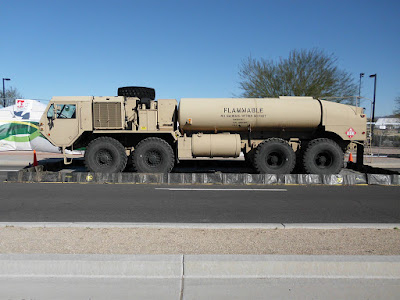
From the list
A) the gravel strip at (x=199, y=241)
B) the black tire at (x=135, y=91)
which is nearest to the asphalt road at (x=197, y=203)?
the gravel strip at (x=199, y=241)

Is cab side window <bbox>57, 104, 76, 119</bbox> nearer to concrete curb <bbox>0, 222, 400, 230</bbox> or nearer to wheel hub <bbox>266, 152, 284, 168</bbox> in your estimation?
concrete curb <bbox>0, 222, 400, 230</bbox>

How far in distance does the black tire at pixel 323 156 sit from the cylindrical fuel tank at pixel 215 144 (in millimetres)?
2347

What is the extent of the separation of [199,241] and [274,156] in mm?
7316

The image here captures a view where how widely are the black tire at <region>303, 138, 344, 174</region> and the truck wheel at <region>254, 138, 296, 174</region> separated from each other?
51 centimetres

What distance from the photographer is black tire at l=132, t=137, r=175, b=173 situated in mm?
11461

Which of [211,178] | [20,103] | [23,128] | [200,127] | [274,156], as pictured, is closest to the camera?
[211,178]

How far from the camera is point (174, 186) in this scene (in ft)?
34.1

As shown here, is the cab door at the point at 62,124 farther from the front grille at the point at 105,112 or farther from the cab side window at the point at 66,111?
the front grille at the point at 105,112

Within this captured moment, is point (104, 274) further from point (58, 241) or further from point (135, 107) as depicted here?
point (135, 107)

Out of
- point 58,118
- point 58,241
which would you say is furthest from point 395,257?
point 58,118

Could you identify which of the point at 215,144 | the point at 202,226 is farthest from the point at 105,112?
the point at 202,226

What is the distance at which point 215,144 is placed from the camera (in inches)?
460

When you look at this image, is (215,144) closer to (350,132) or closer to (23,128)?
(350,132)

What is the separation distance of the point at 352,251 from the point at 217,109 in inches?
305
